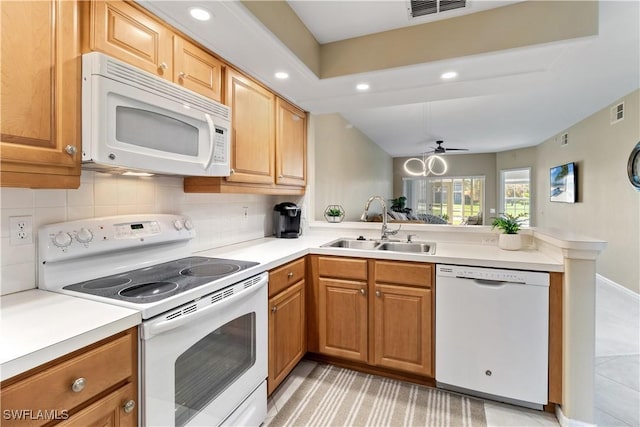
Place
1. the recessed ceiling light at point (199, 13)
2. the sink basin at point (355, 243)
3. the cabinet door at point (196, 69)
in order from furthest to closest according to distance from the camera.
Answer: the sink basin at point (355, 243) → the cabinet door at point (196, 69) → the recessed ceiling light at point (199, 13)

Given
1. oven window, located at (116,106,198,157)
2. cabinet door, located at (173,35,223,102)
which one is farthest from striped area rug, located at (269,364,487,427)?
cabinet door, located at (173,35,223,102)

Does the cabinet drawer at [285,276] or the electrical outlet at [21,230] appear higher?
the electrical outlet at [21,230]

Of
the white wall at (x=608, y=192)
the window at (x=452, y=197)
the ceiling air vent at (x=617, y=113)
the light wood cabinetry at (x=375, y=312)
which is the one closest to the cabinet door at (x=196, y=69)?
the light wood cabinetry at (x=375, y=312)

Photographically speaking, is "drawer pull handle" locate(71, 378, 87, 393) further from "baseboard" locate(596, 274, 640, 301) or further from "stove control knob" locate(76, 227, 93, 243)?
"baseboard" locate(596, 274, 640, 301)

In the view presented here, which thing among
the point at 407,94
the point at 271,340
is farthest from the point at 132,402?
the point at 407,94

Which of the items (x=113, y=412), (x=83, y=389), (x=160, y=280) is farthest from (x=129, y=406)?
(x=160, y=280)

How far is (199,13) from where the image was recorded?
1.44 meters

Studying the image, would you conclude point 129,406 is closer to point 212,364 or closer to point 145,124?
point 212,364

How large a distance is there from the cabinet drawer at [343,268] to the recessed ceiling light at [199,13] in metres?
1.58

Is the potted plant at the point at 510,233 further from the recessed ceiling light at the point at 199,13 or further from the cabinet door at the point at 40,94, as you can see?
the cabinet door at the point at 40,94

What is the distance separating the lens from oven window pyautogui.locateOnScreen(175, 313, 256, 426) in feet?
3.93

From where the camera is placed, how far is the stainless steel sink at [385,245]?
2439 mm

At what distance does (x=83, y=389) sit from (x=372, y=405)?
1.56 m

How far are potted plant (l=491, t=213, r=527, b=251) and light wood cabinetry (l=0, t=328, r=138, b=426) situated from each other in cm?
222
